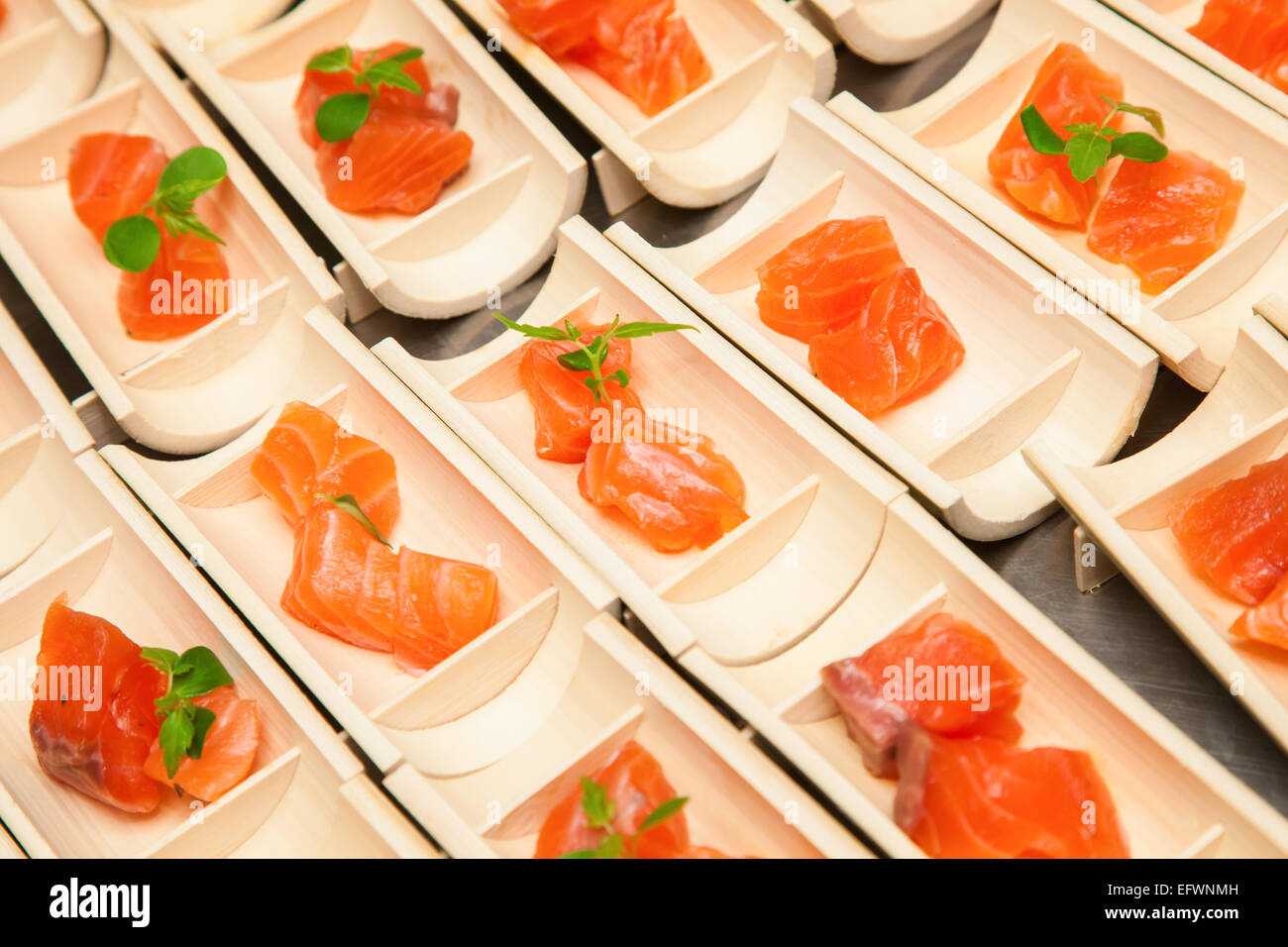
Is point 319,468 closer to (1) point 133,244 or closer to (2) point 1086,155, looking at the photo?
(1) point 133,244

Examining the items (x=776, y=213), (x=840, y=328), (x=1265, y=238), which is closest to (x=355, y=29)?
(x=776, y=213)

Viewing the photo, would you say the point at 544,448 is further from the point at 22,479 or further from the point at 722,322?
the point at 22,479

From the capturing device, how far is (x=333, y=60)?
136 inches

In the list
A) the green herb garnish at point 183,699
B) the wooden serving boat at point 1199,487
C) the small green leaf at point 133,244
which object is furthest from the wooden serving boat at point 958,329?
the green herb garnish at point 183,699

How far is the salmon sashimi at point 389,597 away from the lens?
272cm

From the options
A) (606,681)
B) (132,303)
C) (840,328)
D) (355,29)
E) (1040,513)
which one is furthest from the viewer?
(355,29)

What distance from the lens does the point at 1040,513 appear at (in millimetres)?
2812

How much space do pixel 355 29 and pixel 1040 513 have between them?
2.59 meters

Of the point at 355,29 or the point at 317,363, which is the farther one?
the point at 355,29

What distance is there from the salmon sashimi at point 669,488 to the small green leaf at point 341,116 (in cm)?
124

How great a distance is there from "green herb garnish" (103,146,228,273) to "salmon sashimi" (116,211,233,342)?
5 cm

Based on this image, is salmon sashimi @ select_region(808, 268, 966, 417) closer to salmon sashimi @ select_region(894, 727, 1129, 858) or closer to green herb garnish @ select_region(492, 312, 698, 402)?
green herb garnish @ select_region(492, 312, 698, 402)
